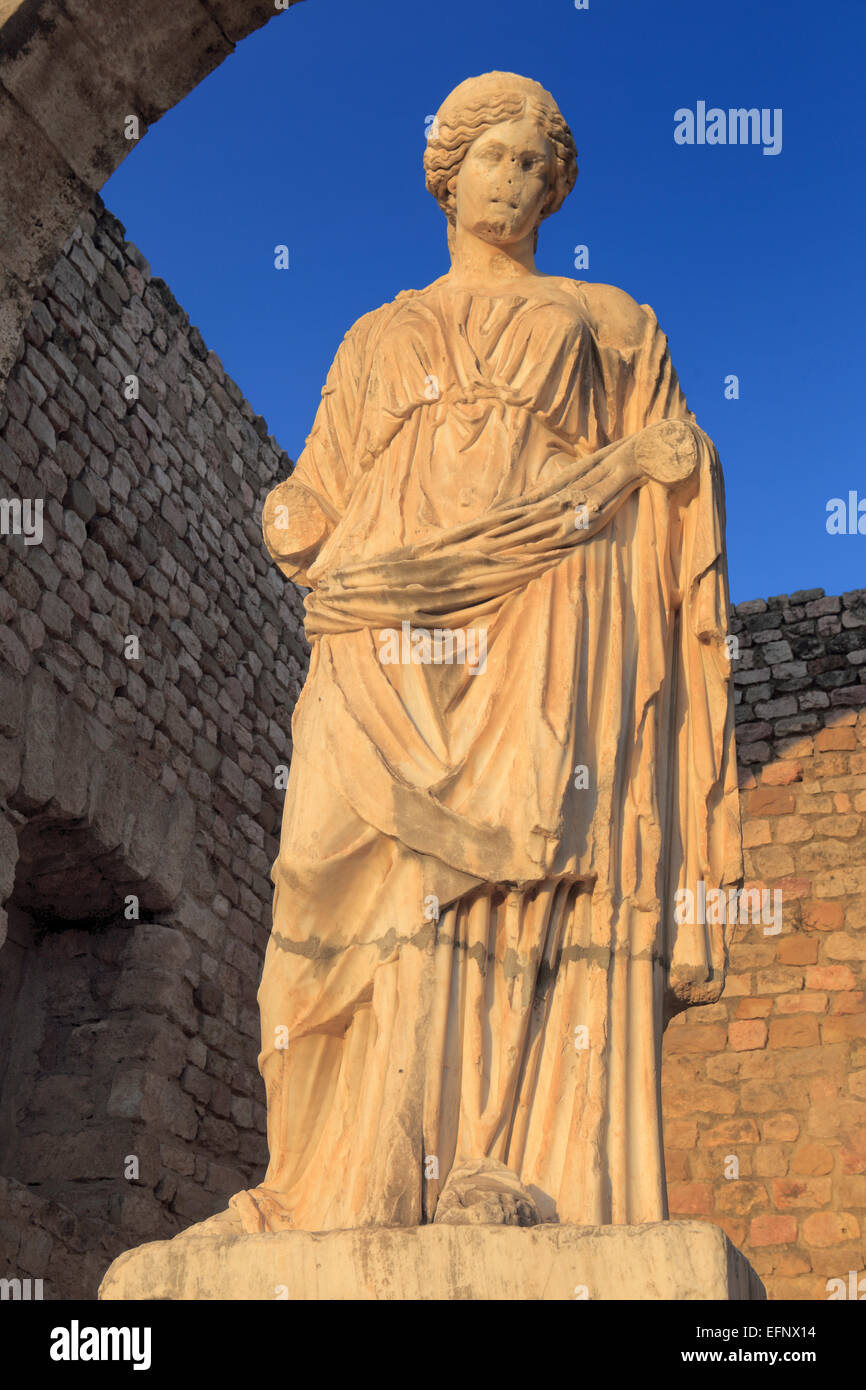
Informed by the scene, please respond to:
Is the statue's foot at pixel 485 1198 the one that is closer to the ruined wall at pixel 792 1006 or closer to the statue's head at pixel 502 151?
the statue's head at pixel 502 151

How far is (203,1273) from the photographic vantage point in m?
2.26

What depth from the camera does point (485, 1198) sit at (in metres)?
2.31

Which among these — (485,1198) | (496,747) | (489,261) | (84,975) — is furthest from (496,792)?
(84,975)

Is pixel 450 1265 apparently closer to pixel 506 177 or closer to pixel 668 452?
pixel 668 452

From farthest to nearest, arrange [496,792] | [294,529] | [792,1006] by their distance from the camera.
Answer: [792,1006] → [294,529] → [496,792]

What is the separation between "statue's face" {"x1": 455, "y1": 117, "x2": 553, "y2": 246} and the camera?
10.8 ft

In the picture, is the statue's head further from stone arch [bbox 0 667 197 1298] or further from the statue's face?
stone arch [bbox 0 667 197 1298]

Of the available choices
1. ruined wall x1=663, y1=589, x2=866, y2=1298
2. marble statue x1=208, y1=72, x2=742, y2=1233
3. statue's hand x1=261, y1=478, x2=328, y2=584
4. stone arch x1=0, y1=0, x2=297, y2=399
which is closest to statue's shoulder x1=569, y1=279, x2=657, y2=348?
marble statue x1=208, y1=72, x2=742, y2=1233

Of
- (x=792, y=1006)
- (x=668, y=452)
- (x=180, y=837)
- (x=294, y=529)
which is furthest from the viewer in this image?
(x=792, y=1006)

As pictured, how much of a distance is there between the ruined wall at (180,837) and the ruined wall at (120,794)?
16 mm

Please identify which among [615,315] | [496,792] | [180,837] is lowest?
[496,792]

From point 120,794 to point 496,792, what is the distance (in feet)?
15.1

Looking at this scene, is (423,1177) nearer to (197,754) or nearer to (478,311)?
(478,311)
